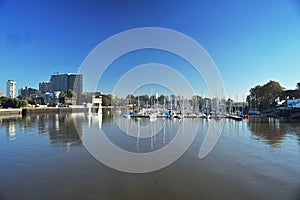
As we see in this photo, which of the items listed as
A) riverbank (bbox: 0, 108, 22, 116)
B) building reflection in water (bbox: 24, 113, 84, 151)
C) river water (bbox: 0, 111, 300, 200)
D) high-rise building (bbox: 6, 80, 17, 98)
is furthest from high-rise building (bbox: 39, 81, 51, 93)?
river water (bbox: 0, 111, 300, 200)

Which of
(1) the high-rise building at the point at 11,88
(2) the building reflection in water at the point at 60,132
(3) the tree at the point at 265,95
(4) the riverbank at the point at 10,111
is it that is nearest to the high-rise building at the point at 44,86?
(1) the high-rise building at the point at 11,88

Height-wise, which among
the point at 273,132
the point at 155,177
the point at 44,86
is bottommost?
the point at 273,132

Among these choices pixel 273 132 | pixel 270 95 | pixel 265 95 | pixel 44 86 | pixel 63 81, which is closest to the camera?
pixel 273 132

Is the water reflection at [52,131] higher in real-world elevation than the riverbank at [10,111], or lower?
lower

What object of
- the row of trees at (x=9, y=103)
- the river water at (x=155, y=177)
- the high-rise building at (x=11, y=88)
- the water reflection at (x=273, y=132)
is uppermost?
the high-rise building at (x=11, y=88)

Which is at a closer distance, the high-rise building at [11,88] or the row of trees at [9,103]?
the row of trees at [9,103]

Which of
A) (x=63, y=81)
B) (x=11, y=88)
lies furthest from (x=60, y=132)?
(x=11, y=88)

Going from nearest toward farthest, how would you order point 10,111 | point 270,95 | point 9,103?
point 10,111 → point 270,95 → point 9,103

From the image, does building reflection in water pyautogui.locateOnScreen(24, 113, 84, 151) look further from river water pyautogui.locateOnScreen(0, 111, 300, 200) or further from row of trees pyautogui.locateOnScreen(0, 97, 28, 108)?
row of trees pyautogui.locateOnScreen(0, 97, 28, 108)

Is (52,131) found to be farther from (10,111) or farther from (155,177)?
(10,111)

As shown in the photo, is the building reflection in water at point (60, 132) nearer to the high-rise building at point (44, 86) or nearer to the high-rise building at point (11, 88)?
the high-rise building at point (44, 86)

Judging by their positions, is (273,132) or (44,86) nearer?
(273,132)

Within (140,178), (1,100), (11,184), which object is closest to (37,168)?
(11,184)

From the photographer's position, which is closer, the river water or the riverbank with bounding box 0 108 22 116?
the river water
